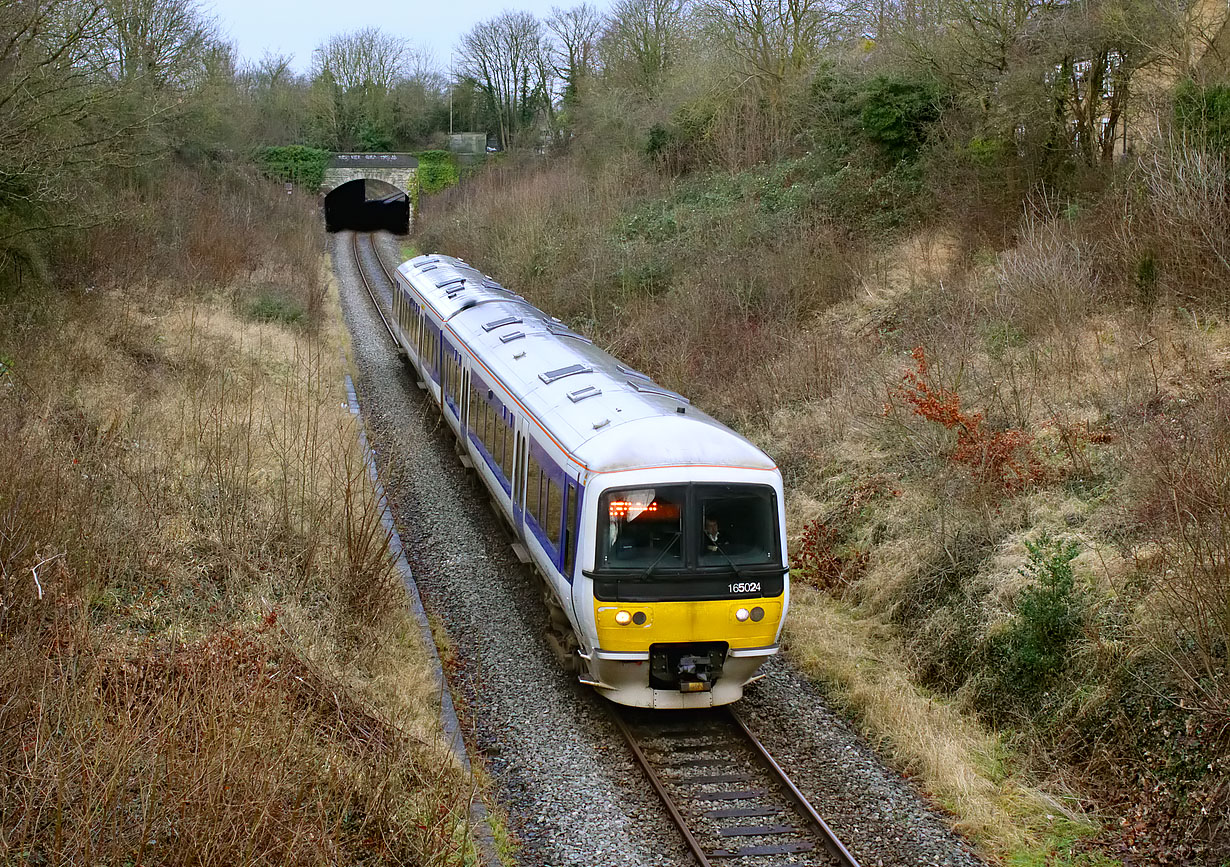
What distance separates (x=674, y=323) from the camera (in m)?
19.6

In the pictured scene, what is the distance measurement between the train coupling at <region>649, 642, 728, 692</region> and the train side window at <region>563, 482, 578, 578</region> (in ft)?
3.28

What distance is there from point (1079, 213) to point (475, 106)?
160ft

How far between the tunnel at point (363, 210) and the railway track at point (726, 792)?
42.6m

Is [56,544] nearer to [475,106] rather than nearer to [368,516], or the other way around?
[368,516]

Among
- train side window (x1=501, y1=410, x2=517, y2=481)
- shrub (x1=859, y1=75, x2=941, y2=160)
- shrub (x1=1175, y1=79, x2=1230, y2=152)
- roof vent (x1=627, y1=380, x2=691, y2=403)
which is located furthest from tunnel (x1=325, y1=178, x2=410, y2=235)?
roof vent (x1=627, y1=380, x2=691, y2=403)

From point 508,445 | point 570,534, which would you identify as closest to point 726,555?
point 570,534

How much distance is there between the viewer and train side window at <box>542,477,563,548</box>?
9.36m

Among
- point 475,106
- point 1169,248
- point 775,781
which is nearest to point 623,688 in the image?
point 775,781

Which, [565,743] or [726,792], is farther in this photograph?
[565,743]

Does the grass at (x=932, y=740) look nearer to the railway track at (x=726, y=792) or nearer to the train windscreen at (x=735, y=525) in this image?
the railway track at (x=726, y=792)

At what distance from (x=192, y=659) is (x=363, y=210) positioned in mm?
49368

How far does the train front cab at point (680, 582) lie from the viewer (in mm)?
8492

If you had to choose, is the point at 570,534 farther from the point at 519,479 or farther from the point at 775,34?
the point at 775,34

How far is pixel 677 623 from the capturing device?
855 cm
